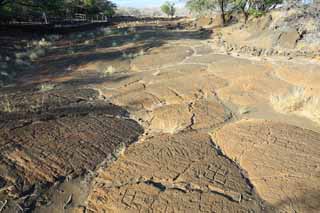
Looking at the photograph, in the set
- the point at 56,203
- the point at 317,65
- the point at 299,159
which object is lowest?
the point at 56,203

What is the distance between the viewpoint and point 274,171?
2188mm

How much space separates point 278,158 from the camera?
236 cm

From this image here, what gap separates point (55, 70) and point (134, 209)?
18.0 ft

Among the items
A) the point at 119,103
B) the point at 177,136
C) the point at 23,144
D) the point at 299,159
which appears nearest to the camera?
the point at 299,159

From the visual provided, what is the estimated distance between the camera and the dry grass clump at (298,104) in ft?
10.6

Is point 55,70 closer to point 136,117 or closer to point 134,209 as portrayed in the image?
point 136,117

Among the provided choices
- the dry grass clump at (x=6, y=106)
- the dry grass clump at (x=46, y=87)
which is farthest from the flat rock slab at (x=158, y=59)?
the dry grass clump at (x=6, y=106)

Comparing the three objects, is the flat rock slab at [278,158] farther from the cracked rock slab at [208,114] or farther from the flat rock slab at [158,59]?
the flat rock slab at [158,59]

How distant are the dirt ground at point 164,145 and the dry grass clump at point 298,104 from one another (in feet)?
0.05

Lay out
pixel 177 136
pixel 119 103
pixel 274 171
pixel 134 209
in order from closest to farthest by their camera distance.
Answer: pixel 134 209 < pixel 274 171 < pixel 177 136 < pixel 119 103

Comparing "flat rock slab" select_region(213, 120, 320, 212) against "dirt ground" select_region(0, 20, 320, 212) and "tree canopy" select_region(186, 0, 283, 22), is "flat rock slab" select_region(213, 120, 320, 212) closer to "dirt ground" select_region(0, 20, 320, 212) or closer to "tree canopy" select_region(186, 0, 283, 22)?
"dirt ground" select_region(0, 20, 320, 212)

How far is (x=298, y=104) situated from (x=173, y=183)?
2159 millimetres

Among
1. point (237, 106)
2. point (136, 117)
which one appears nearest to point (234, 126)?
point (237, 106)

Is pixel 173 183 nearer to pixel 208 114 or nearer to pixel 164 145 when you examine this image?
pixel 164 145
